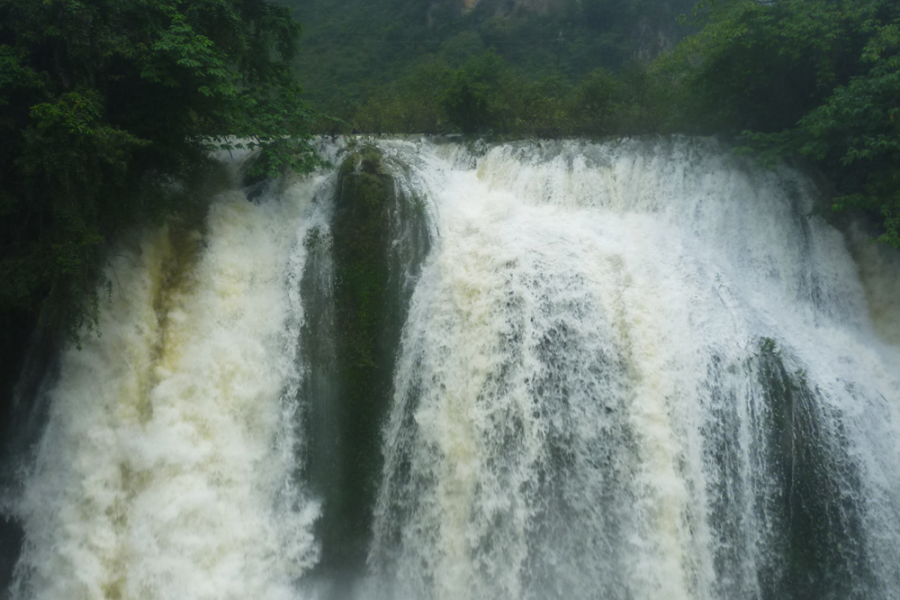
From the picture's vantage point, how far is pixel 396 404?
8.09m

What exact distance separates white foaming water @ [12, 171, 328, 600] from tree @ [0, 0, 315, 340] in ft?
2.63

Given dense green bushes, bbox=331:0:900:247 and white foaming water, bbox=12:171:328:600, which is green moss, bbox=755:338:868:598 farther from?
white foaming water, bbox=12:171:328:600

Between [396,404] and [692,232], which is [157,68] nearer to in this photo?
[396,404]

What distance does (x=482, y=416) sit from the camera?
301 inches

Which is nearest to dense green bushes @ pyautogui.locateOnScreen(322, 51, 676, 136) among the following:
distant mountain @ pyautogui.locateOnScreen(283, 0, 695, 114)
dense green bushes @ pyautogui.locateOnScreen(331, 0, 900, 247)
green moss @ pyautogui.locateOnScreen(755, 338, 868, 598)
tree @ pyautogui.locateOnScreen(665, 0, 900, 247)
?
dense green bushes @ pyautogui.locateOnScreen(331, 0, 900, 247)

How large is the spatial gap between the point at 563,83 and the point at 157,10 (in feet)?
32.3

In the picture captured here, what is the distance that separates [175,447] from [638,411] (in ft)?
19.6

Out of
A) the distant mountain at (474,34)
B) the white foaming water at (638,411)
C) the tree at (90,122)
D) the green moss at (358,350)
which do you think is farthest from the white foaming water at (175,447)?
the distant mountain at (474,34)

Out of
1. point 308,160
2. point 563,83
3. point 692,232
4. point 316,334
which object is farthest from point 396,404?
point 563,83

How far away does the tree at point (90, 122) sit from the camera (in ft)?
22.3

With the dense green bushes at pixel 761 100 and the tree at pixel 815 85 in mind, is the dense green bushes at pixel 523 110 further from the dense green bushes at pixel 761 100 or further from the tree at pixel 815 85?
the tree at pixel 815 85

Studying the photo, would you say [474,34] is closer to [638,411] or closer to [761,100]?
[761,100]

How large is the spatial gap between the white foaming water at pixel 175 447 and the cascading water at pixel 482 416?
30 millimetres

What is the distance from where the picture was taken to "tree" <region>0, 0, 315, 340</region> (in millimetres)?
6793
